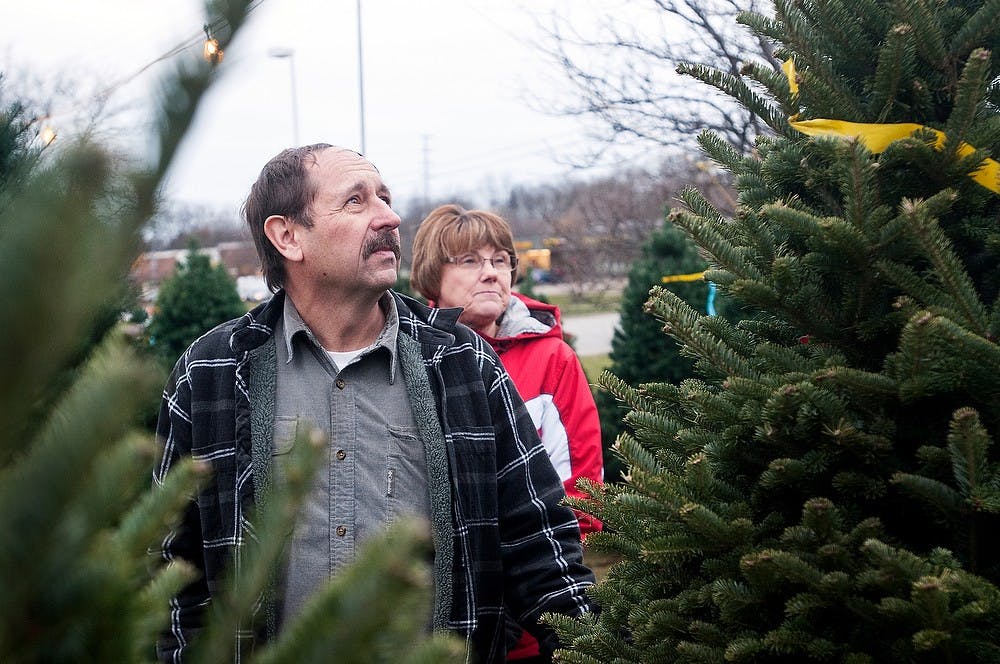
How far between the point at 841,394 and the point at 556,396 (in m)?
2.50

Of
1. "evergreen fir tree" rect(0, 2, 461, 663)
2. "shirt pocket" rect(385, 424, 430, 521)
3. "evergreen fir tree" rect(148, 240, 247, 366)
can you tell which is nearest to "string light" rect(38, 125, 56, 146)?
"evergreen fir tree" rect(0, 2, 461, 663)

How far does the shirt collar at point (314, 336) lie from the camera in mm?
2891

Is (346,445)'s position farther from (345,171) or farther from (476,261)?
(476,261)

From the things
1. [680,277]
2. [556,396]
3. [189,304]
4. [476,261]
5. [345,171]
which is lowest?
[189,304]

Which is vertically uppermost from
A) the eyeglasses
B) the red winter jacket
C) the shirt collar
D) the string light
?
the string light

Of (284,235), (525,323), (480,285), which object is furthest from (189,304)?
(284,235)

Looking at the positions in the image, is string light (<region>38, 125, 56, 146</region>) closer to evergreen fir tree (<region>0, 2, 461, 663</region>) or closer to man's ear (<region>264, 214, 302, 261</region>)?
evergreen fir tree (<region>0, 2, 461, 663</region>)

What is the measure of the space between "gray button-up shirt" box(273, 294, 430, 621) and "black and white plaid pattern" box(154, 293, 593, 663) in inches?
4.3

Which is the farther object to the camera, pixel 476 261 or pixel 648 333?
pixel 648 333

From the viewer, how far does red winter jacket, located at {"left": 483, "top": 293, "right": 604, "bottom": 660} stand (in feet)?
13.6

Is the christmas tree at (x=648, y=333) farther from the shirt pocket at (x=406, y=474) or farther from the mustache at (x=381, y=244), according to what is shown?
the shirt pocket at (x=406, y=474)

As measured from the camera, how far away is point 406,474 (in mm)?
2752

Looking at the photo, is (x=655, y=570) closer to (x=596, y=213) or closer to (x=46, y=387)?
(x=46, y=387)

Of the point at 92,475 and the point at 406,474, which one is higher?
the point at 92,475
